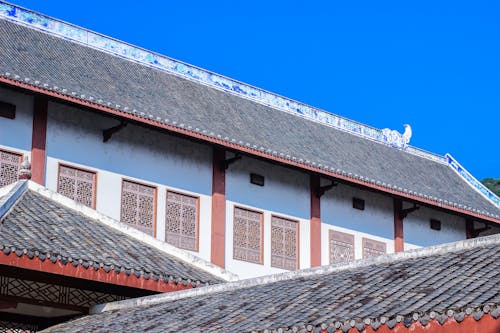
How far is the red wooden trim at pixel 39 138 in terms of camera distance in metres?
19.9

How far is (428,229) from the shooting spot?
92.9 feet

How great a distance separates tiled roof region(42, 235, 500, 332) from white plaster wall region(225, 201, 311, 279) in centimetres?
889

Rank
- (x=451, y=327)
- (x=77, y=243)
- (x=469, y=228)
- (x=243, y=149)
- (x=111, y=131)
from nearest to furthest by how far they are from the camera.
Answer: (x=451, y=327)
(x=77, y=243)
(x=111, y=131)
(x=243, y=149)
(x=469, y=228)

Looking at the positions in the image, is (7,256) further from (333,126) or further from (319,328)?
(333,126)

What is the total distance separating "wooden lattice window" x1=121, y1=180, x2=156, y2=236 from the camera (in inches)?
842

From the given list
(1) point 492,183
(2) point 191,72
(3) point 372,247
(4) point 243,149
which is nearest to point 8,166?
(4) point 243,149

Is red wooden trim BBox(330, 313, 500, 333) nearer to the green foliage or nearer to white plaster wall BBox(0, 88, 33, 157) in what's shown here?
white plaster wall BBox(0, 88, 33, 157)

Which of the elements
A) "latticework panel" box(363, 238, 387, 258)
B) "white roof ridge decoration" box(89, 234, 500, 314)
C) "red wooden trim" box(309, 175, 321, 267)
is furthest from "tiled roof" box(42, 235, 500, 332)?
"latticework panel" box(363, 238, 387, 258)

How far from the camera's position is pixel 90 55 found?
978 inches

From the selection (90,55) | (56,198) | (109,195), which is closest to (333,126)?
(90,55)

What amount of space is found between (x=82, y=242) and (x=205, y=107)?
11.6m

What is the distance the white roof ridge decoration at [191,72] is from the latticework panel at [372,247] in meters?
5.33

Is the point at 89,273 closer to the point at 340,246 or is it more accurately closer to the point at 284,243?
the point at 284,243

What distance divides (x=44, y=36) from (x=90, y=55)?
1286 millimetres
